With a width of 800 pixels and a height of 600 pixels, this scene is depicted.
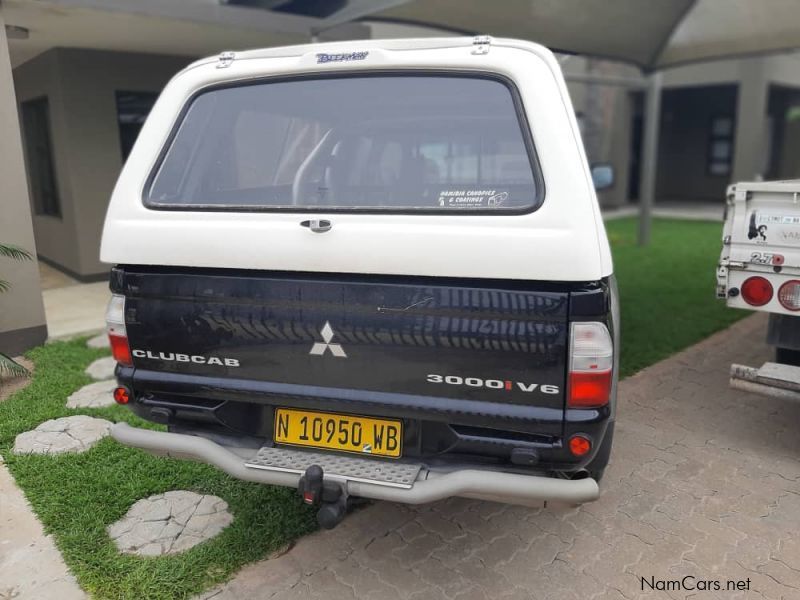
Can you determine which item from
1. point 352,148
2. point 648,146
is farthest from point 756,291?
point 648,146

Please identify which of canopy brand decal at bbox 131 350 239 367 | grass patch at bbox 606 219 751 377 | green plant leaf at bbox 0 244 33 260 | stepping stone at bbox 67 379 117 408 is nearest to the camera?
canopy brand decal at bbox 131 350 239 367

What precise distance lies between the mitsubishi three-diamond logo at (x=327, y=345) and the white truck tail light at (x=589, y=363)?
836 millimetres

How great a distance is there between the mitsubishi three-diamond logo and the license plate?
0.90 feet

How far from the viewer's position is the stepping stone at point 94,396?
4457 mm

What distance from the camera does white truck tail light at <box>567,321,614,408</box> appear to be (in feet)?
7.31

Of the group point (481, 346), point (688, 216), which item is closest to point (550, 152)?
point (481, 346)

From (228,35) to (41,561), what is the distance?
564 centimetres

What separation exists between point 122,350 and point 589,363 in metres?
1.89

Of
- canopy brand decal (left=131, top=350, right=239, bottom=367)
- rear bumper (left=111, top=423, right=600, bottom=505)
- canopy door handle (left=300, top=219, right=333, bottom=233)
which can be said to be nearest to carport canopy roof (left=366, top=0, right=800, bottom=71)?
canopy door handle (left=300, top=219, right=333, bottom=233)

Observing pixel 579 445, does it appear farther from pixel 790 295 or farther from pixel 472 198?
pixel 790 295

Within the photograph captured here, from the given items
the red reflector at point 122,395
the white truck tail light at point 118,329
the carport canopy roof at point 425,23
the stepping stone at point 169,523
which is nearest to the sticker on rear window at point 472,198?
the white truck tail light at point 118,329

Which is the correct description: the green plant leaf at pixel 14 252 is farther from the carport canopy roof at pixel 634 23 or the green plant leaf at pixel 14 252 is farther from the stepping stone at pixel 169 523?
the carport canopy roof at pixel 634 23

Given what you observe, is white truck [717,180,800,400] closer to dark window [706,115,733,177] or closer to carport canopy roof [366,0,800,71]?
carport canopy roof [366,0,800,71]

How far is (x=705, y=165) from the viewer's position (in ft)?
66.9
